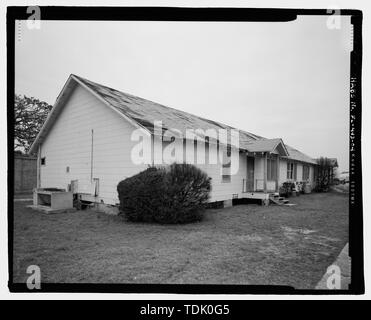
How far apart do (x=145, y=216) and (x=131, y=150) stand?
10.1 ft

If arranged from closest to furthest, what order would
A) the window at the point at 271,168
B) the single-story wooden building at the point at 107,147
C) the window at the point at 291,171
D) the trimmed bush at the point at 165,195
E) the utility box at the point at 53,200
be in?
the trimmed bush at the point at 165,195, the single-story wooden building at the point at 107,147, the utility box at the point at 53,200, the window at the point at 271,168, the window at the point at 291,171

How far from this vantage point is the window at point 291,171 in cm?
2233

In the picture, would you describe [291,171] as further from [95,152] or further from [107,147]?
[95,152]

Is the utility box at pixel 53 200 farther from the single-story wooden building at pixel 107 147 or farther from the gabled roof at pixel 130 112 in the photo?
the gabled roof at pixel 130 112

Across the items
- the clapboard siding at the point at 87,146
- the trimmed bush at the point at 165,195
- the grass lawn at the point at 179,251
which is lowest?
the grass lawn at the point at 179,251

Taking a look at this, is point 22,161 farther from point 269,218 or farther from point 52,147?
point 269,218

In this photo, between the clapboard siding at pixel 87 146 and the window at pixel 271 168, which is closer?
the clapboard siding at pixel 87 146

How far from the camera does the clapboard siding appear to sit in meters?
11.2

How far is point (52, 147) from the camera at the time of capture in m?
15.7

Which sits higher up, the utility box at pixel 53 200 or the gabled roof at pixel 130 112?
the gabled roof at pixel 130 112

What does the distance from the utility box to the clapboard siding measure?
123 cm

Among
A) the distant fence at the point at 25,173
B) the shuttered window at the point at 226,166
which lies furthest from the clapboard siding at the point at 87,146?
the distant fence at the point at 25,173
